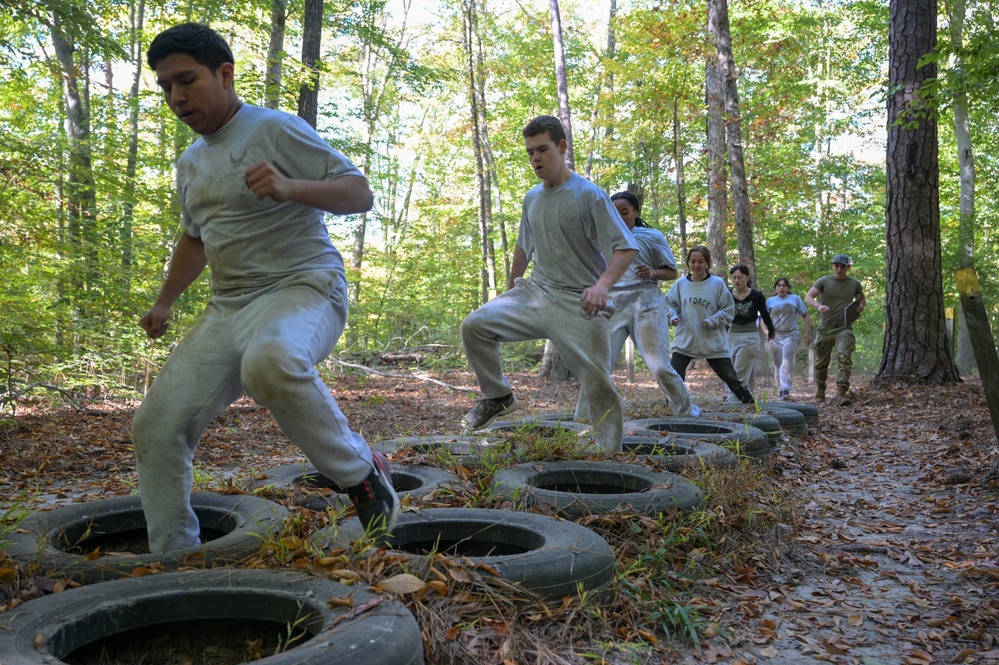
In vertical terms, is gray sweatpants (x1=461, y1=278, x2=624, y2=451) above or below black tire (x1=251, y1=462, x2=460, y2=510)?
above

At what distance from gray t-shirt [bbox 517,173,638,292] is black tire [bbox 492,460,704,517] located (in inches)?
49.9

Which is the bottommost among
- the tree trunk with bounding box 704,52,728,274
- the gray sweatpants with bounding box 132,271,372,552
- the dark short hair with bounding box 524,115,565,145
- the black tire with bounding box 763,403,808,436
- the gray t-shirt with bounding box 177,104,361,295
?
the black tire with bounding box 763,403,808,436

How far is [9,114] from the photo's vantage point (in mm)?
14578

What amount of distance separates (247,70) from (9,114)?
20.8 feet

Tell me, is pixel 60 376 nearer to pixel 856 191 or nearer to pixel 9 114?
pixel 9 114

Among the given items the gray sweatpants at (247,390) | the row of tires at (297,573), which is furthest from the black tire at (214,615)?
the gray sweatpants at (247,390)

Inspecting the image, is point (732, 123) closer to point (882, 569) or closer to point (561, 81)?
point (561, 81)

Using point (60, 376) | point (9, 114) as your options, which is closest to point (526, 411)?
point (60, 376)

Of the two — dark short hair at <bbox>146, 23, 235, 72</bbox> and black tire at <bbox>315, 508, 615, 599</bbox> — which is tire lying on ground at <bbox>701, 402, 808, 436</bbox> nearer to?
black tire at <bbox>315, 508, 615, 599</bbox>

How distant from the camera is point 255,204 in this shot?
10.4ft

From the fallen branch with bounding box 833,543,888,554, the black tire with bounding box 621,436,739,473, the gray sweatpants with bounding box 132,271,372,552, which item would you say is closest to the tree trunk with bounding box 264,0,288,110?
the black tire with bounding box 621,436,739,473

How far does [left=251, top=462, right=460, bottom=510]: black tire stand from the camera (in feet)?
14.3

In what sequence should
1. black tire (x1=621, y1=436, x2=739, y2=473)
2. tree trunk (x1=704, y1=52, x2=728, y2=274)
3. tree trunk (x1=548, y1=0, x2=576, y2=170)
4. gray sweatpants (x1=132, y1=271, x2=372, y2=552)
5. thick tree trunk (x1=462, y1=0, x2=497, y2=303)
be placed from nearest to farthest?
gray sweatpants (x1=132, y1=271, x2=372, y2=552), black tire (x1=621, y1=436, x2=739, y2=473), tree trunk (x1=548, y1=0, x2=576, y2=170), tree trunk (x1=704, y1=52, x2=728, y2=274), thick tree trunk (x1=462, y1=0, x2=497, y2=303)

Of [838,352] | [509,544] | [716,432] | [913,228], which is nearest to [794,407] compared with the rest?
[716,432]
